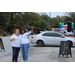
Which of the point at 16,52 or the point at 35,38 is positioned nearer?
the point at 16,52

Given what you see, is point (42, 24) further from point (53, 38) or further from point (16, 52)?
point (16, 52)

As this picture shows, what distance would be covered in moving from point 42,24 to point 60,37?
48325mm
